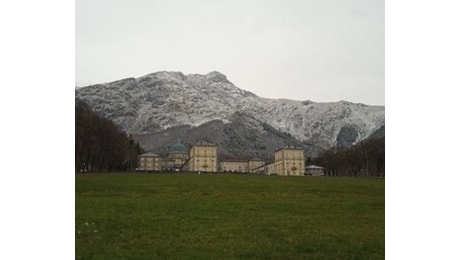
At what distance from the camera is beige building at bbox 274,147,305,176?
7.50 meters

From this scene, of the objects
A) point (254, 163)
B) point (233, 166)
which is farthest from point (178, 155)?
point (254, 163)

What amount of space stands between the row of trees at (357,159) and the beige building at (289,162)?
0.18 metres

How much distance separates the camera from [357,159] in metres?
7.59

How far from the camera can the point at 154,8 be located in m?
7.43

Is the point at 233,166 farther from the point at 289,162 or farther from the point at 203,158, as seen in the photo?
the point at 289,162

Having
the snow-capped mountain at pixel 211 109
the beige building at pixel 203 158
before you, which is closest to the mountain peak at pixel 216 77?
the snow-capped mountain at pixel 211 109

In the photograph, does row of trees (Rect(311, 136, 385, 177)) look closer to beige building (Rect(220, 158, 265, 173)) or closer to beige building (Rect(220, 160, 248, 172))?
beige building (Rect(220, 158, 265, 173))

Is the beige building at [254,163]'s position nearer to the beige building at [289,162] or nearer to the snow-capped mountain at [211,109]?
the beige building at [289,162]

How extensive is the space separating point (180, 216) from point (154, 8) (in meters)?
2.59

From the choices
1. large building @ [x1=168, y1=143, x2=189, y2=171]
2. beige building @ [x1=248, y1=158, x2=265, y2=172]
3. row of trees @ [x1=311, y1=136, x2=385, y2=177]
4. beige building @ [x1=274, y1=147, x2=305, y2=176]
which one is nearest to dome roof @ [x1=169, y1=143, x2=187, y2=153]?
large building @ [x1=168, y1=143, x2=189, y2=171]
